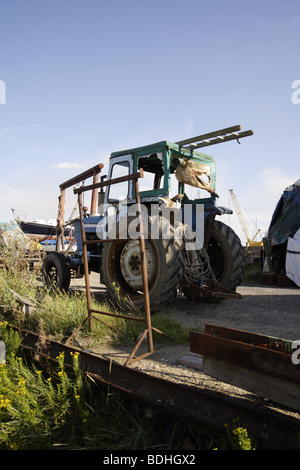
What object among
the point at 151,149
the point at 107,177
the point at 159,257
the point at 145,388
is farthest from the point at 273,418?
the point at 107,177

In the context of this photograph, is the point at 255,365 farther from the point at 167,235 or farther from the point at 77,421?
the point at 167,235

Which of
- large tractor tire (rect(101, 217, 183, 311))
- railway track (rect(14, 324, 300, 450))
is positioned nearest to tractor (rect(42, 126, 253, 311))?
large tractor tire (rect(101, 217, 183, 311))

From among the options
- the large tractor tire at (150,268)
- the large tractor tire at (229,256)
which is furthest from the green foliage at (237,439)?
the large tractor tire at (229,256)

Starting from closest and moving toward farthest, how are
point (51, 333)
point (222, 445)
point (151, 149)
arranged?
point (222, 445) → point (51, 333) → point (151, 149)

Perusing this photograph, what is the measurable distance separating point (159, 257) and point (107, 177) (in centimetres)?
251

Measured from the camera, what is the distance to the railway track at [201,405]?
7.00ft

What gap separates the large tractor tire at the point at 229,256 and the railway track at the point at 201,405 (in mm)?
3776

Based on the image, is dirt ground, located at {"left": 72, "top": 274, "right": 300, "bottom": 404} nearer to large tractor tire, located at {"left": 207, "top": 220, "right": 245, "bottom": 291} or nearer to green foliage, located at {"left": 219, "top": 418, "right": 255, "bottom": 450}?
large tractor tire, located at {"left": 207, "top": 220, "right": 245, "bottom": 291}

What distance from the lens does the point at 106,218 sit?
6.77 meters

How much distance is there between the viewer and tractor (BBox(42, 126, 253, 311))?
5.26 meters

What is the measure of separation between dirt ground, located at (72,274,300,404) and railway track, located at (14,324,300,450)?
0.29 metres

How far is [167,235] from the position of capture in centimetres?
524

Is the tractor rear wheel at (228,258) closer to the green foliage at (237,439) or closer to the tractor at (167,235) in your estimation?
the tractor at (167,235)
